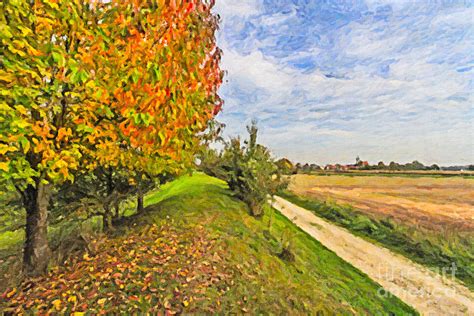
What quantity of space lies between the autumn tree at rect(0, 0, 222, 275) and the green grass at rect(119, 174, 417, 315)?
4.04 meters

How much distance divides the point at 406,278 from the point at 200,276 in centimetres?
1059

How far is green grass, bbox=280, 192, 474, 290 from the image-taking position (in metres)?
15.2

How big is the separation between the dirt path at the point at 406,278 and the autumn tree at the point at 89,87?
10.4m

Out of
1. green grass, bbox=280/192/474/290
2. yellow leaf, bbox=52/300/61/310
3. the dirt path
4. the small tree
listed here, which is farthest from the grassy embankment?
green grass, bbox=280/192/474/290

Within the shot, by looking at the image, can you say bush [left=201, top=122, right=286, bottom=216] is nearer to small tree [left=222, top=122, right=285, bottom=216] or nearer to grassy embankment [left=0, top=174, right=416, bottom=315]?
small tree [left=222, top=122, right=285, bottom=216]

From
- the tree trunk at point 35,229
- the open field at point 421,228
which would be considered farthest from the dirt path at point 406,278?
the tree trunk at point 35,229

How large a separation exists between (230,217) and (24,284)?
8.60 meters

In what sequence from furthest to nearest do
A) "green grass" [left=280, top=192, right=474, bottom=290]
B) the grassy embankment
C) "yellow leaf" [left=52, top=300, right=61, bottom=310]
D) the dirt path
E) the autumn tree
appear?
"green grass" [left=280, top=192, right=474, bottom=290] < the dirt path < the grassy embankment < "yellow leaf" [left=52, top=300, right=61, bottom=310] < the autumn tree

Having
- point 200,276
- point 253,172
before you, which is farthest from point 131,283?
point 253,172

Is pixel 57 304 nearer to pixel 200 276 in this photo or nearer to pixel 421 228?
pixel 200 276

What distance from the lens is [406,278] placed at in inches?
528

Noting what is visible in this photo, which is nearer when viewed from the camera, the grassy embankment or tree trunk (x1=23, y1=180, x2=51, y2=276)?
the grassy embankment

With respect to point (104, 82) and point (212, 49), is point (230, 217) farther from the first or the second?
point (104, 82)

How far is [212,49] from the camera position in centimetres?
902
